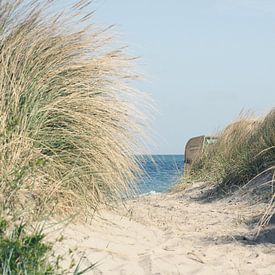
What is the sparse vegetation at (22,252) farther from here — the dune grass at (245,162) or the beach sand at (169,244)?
the dune grass at (245,162)

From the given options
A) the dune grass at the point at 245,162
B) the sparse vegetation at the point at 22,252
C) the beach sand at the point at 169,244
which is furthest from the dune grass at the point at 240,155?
the sparse vegetation at the point at 22,252

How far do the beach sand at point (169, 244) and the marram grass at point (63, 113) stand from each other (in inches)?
10.6

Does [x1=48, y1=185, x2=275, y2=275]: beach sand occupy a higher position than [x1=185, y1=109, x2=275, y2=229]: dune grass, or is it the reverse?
[x1=48, y1=185, x2=275, y2=275]: beach sand

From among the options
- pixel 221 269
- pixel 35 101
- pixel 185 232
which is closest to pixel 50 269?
pixel 221 269

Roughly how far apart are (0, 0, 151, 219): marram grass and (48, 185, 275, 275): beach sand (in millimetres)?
268

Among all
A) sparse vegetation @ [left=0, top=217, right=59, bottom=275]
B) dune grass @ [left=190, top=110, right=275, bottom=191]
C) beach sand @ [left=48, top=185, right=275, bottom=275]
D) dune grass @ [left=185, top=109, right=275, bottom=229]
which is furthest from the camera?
dune grass @ [left=190, top=110, right=275, bottom=191]

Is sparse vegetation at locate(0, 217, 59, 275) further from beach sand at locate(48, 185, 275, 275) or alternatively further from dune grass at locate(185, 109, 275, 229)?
dune grass at locate(185, 109, 275, 229)

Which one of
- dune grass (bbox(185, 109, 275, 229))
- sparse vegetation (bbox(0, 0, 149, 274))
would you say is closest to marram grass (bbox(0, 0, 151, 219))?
sparse vegetation (bbox(0, 0, 149, 274))

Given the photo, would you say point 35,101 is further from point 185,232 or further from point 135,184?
point 185,232

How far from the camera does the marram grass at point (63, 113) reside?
4.47m

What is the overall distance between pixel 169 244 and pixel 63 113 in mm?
1292

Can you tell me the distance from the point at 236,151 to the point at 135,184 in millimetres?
4154

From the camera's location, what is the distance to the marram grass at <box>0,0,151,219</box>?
4.47 meters

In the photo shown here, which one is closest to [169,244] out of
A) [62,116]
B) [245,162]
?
[62,116]
